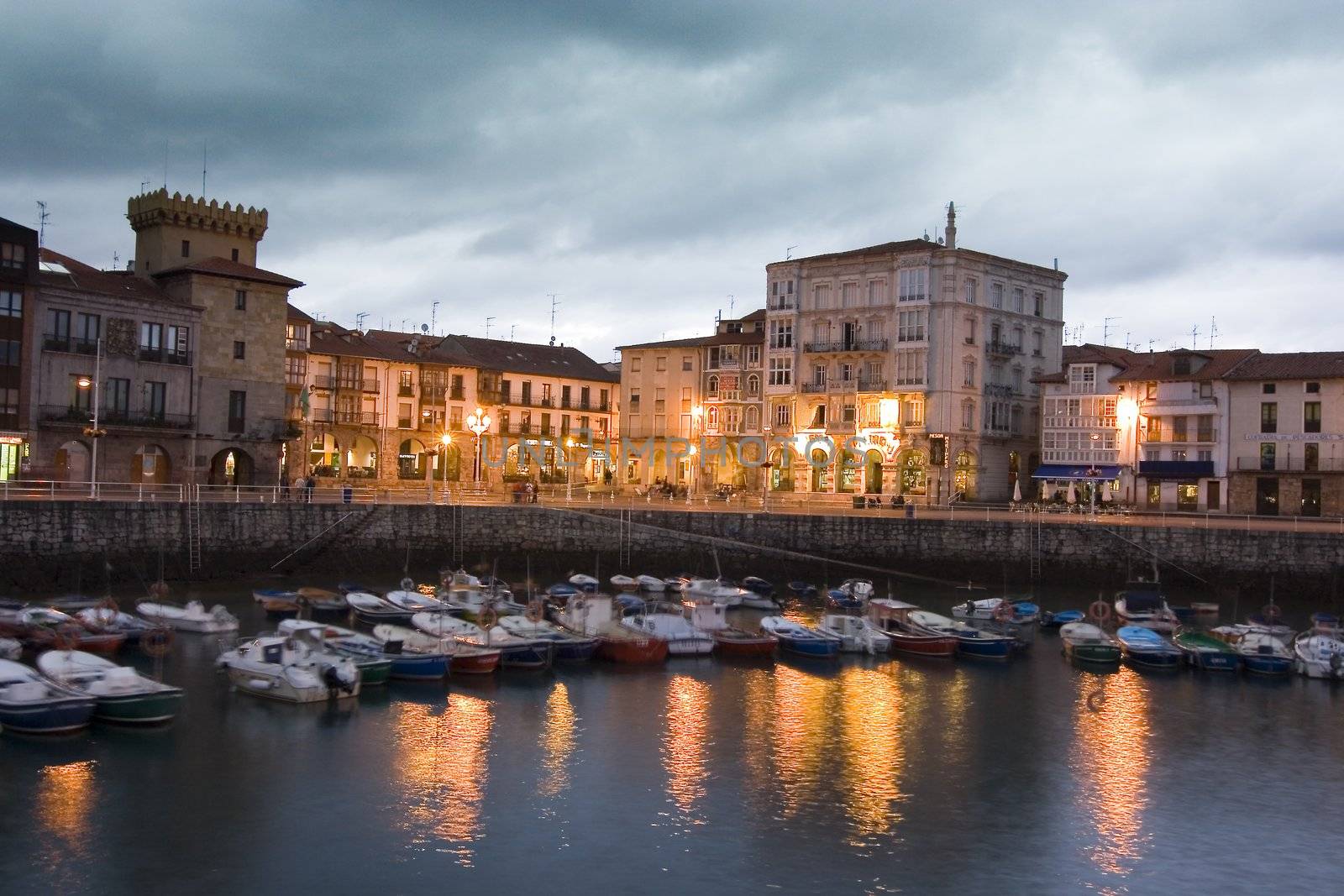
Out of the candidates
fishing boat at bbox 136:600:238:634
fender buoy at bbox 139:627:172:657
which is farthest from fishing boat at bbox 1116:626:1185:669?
fender buoy at bbox 139:627:172:657

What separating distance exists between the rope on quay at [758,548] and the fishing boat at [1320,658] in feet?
79.1

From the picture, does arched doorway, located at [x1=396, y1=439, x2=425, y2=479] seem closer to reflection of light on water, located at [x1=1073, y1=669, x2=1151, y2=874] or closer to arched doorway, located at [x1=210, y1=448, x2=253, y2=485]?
arched doorway, located at [x1=210, y1=448, x2=253, y2=485]

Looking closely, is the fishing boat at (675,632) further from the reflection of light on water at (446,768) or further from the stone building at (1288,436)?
the stone building at (1288,436)

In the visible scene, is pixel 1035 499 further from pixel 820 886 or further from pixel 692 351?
pixel 820 886

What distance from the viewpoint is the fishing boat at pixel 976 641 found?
158ft

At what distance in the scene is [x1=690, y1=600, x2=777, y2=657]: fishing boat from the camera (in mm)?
47688

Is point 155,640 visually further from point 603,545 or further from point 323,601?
point 603,545

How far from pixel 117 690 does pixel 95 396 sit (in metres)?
42.0

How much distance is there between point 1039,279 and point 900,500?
87.7ft

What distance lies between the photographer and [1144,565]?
68.4 meters

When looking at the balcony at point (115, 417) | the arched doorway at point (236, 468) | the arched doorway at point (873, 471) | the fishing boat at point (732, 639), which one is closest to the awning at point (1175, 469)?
the arched doorway at point (873, 471)

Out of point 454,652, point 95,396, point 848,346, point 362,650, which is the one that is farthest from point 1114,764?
point 848,346

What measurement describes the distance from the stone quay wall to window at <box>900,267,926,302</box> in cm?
2656

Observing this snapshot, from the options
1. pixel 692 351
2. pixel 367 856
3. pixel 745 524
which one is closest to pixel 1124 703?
pixel 367 856
